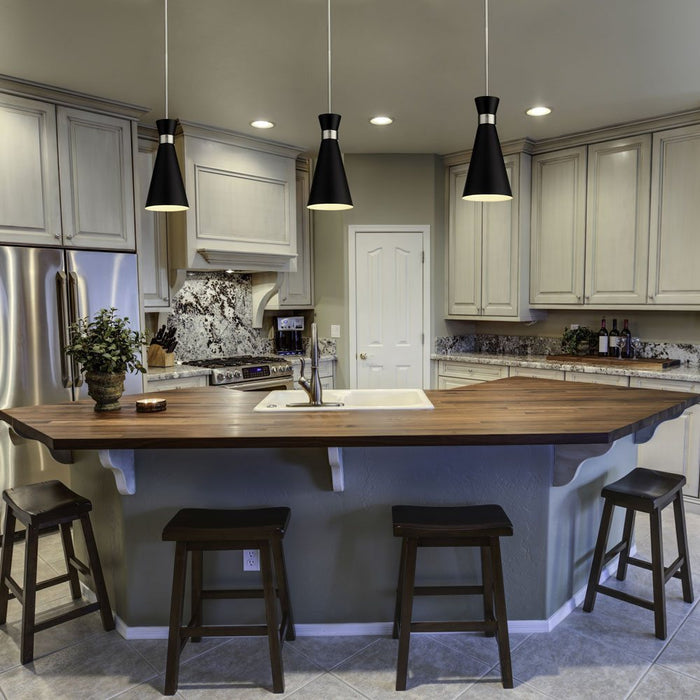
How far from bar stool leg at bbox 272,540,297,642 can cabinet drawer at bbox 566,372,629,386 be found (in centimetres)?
271

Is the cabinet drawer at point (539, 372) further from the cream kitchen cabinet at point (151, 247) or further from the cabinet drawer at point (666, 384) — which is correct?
the cream kitchen cabinet at point (151, 247)

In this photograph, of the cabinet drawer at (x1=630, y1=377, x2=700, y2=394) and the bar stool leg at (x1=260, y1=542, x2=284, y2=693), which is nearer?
the bar stool leg at (x1=260, y1=542, x2=284, y2=693)

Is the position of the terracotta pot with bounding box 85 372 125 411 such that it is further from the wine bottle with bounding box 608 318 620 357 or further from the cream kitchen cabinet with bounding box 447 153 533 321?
the wine bottle with bounding box 608 318 620 357

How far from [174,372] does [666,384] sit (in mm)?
3310

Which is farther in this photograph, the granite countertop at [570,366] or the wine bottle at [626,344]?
the wine bottle at [626,344]

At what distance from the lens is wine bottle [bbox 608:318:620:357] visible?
4.66m

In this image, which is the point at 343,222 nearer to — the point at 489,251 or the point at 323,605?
the point at 489,251

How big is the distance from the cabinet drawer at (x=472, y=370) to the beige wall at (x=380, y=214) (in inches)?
12.8

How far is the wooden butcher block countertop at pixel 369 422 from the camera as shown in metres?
2.06

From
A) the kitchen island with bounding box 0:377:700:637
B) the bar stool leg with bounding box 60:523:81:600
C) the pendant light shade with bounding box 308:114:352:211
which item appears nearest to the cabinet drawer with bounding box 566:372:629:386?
the kitchen island with bounding box 0:377:700:637

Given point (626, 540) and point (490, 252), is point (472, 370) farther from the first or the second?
point (626, 540)

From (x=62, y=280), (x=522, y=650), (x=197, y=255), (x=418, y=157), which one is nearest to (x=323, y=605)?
(x=522, y=650)

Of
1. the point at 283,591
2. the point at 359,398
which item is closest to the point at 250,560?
the point at 283,591

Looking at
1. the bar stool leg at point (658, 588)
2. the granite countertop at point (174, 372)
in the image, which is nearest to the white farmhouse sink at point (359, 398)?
the bar stool leg at point (658, 588)
